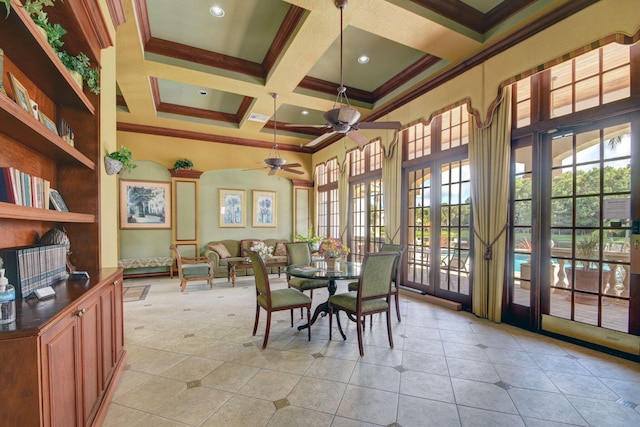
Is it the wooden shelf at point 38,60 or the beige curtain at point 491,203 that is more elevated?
the wooden shelf at point 38,60

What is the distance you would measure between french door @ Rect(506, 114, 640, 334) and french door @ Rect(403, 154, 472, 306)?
30.0 inches

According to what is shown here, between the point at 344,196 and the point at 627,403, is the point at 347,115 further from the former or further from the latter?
Result: the point at 344,196

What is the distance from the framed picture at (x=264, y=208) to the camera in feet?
27.3

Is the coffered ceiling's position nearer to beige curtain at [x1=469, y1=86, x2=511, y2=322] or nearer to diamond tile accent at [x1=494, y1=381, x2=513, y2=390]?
beige curtain at [x1=469, y1=86, x2=511, y2=322]

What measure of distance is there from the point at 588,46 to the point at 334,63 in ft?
10.2

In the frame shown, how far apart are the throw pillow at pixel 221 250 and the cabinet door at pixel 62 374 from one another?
579 cm

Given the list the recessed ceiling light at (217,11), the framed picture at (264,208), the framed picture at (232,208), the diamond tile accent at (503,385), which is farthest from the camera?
the framed picture at (264,208)

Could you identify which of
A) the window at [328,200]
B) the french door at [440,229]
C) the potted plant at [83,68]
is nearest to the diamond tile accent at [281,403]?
the potted plant at [83,68]

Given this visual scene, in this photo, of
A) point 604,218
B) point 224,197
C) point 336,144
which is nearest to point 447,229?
point 604,218

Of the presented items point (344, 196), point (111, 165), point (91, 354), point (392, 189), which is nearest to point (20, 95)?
point (111, 165)

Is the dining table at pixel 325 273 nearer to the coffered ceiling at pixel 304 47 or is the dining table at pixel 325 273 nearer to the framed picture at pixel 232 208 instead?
the coffered ceiling at pixel 304 47

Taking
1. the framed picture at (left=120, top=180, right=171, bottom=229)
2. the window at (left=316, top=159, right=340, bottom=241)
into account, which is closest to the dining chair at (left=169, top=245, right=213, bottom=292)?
the framed picture at (left=120, top=180, right=171, bottom=229)

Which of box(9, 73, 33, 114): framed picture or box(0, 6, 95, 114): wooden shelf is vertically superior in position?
box(0, 6, 95, 114): wooden shelf

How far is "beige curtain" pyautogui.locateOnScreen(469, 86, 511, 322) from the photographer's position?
3748mm
